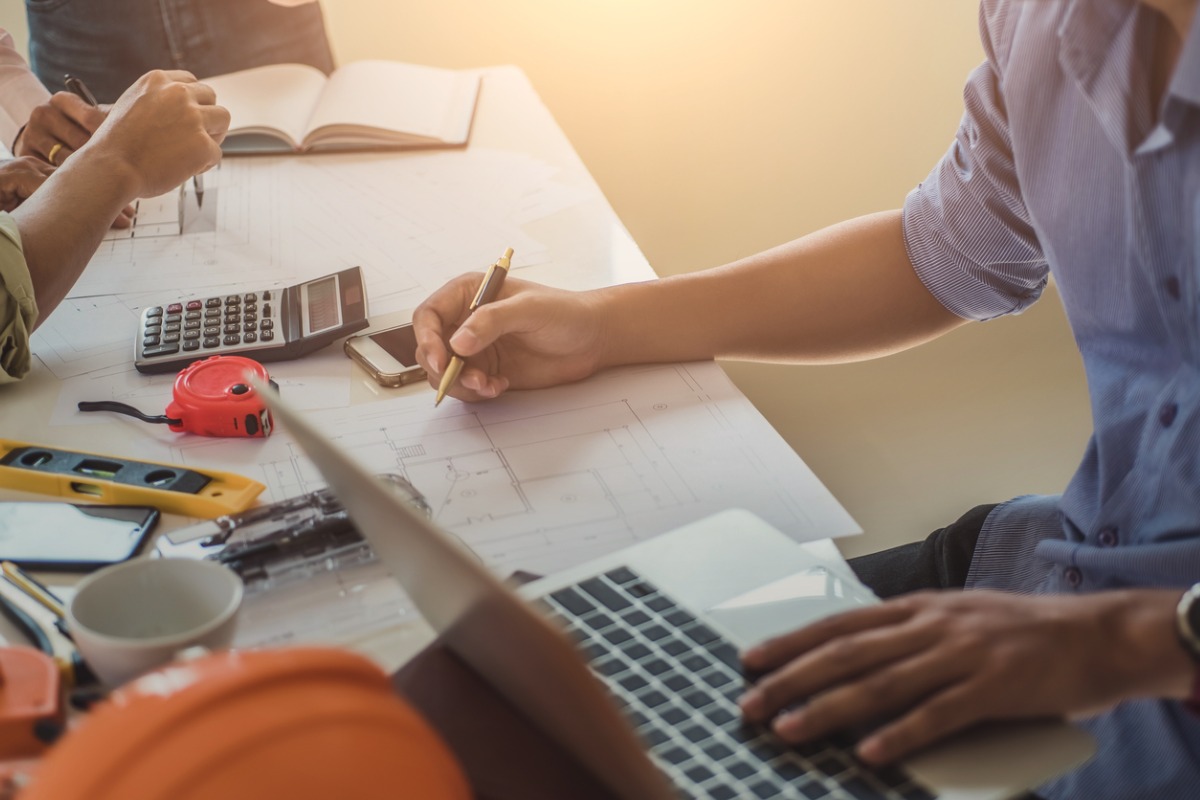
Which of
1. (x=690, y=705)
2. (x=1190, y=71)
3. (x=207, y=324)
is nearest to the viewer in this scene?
(x=690, y=705)

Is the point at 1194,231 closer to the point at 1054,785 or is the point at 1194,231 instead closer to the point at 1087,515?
Result: the point at 1087,515

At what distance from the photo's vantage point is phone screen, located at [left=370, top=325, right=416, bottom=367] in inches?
39.3

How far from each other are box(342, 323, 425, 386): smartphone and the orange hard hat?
0.57 meters

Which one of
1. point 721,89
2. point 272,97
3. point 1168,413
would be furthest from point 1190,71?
point 721,89

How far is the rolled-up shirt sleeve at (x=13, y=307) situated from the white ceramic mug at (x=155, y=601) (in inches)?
16.7

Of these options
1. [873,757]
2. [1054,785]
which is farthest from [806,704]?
[1054,785]

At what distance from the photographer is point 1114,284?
0.79m

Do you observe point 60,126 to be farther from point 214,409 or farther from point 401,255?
point 214,409

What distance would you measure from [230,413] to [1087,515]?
0.67 meters

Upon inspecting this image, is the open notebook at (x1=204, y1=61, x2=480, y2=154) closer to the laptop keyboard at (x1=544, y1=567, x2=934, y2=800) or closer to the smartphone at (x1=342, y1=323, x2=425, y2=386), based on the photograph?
the smartphone at (x1=342, y1=323, x2=425, y2=386)

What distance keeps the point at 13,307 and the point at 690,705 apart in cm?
71

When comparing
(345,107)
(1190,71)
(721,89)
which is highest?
(1190,71)

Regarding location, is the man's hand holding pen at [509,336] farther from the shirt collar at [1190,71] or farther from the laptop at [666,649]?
the shirt collar at [1190,71]

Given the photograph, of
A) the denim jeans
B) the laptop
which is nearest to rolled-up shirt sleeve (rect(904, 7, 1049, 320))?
the laptop
